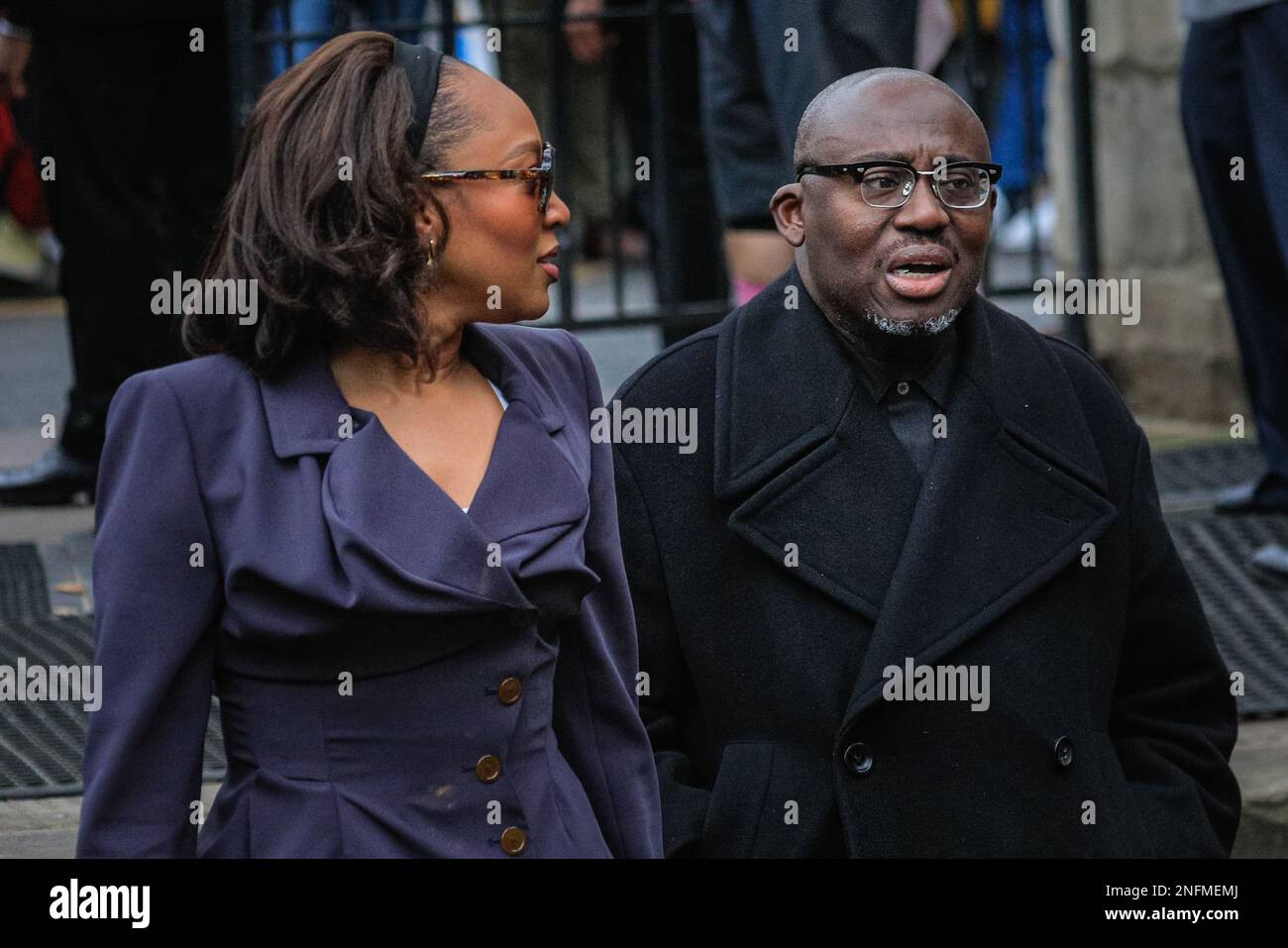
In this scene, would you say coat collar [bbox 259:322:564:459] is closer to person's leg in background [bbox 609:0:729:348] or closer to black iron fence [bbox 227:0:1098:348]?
black iron fence [bbox 227:0:1098:348]

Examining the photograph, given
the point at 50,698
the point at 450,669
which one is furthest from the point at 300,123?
the point at 50,698

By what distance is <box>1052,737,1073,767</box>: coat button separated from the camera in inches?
122

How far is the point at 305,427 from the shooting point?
2.53 meters

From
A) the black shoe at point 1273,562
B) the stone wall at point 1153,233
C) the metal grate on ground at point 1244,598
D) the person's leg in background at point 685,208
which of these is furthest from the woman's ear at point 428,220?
the stone wall at point 1153,233

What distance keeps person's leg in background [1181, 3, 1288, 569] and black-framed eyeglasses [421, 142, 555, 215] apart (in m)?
3.11

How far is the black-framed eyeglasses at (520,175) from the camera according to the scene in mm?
2584

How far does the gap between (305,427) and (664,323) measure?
13.5ft

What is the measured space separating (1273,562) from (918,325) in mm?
2192

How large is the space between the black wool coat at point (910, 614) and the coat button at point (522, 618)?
2.10ft

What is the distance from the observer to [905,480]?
125 inches

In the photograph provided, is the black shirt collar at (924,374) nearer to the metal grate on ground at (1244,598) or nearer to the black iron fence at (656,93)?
the metal grate on ground at (1244,598)

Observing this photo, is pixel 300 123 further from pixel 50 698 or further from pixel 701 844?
pixel 50 698

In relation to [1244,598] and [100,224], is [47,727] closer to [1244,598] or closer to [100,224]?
[100,224]
